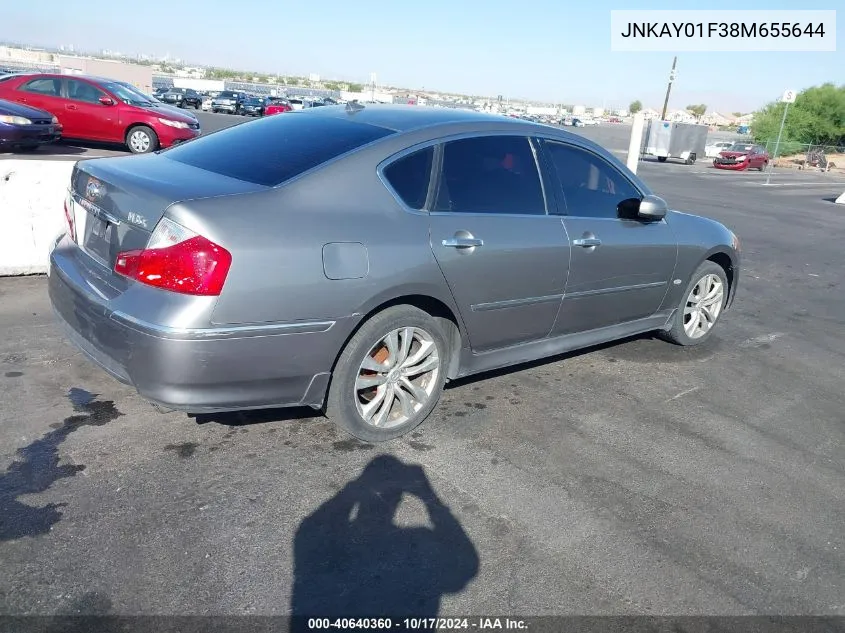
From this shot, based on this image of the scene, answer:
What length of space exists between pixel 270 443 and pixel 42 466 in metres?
1.04

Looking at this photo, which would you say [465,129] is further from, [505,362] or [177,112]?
[177,112]

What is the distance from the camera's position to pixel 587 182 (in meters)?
4.74

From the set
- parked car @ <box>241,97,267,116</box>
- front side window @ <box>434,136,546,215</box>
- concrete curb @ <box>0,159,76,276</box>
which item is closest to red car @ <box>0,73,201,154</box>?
concrete curb @ <box>0,159,76,276</box>

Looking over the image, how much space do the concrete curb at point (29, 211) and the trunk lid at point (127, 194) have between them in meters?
2.60

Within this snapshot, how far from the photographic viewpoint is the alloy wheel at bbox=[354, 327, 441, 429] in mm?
3715

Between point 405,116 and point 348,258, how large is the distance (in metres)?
1.24

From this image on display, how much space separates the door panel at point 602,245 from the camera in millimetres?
4531

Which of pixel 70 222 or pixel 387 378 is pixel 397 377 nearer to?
pixel 387 378

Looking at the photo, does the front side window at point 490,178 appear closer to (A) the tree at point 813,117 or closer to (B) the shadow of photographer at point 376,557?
(B) the shadow of photographer at point 376,557

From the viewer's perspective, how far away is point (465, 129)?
4.12m

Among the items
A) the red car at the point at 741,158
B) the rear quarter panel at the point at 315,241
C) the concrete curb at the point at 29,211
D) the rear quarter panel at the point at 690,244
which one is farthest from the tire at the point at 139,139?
the red car at the point at 741,158

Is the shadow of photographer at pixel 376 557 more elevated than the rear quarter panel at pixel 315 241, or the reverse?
the rear quarter panel at pixel 315 241

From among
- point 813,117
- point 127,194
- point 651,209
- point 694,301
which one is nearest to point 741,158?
point 813,117

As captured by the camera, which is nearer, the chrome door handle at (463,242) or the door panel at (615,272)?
the chrome door handle at (463,242)
